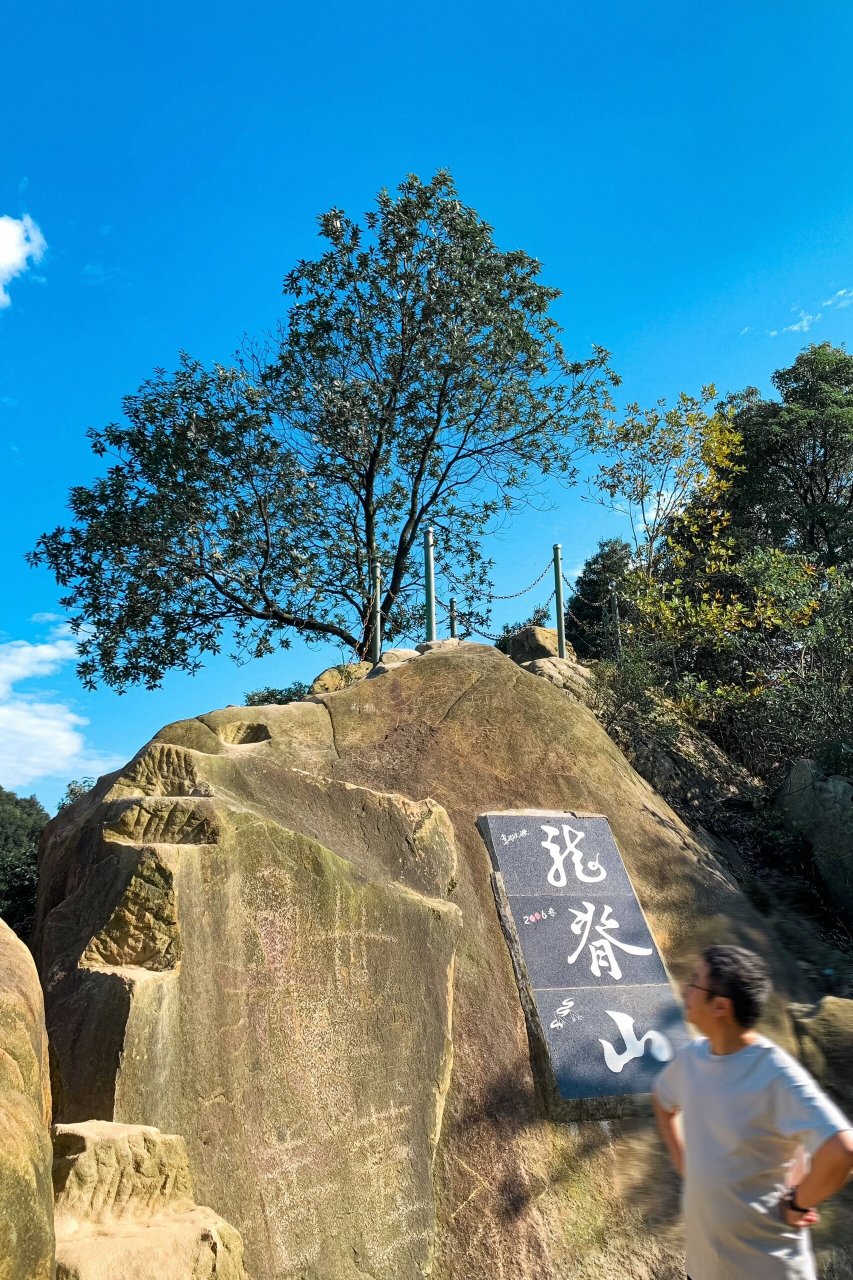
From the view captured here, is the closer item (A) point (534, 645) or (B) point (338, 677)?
(B) point (338, 677)

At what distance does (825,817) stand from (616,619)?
131 inches

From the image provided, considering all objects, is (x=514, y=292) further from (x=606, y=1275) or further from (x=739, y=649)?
(x=606, y=1275)

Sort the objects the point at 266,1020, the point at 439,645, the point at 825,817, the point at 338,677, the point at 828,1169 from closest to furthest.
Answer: the point at 828,1169 → the point at 266,1020 → the point at 825,817 → the point at 439,645 → the point at 338,677

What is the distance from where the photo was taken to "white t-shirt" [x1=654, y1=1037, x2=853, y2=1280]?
6.72ft

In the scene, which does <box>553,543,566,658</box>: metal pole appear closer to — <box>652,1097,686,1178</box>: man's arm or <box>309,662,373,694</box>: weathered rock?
<box>309,662,373,694</box>: weathered rock

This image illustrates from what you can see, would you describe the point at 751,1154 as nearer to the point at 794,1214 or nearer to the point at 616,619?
the point at 794,1214

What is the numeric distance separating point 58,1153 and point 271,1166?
103 centimetres

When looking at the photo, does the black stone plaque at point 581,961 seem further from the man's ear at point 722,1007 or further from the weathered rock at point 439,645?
the man's ear at point 722,1007

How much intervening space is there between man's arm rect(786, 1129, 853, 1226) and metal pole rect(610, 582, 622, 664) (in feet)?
24.4

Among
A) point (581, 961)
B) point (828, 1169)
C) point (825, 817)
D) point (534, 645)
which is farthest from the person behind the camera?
point (534, 645)

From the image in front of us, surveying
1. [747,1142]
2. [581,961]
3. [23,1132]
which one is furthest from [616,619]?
[23,1132]

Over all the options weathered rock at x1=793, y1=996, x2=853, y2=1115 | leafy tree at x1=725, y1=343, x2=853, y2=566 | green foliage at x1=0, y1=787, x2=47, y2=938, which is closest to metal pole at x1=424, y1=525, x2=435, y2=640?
green foliage at x1=0, y1=787, x2=47, y2=938

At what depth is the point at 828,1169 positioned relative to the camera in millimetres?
1953

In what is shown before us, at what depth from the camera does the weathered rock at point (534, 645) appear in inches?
433
